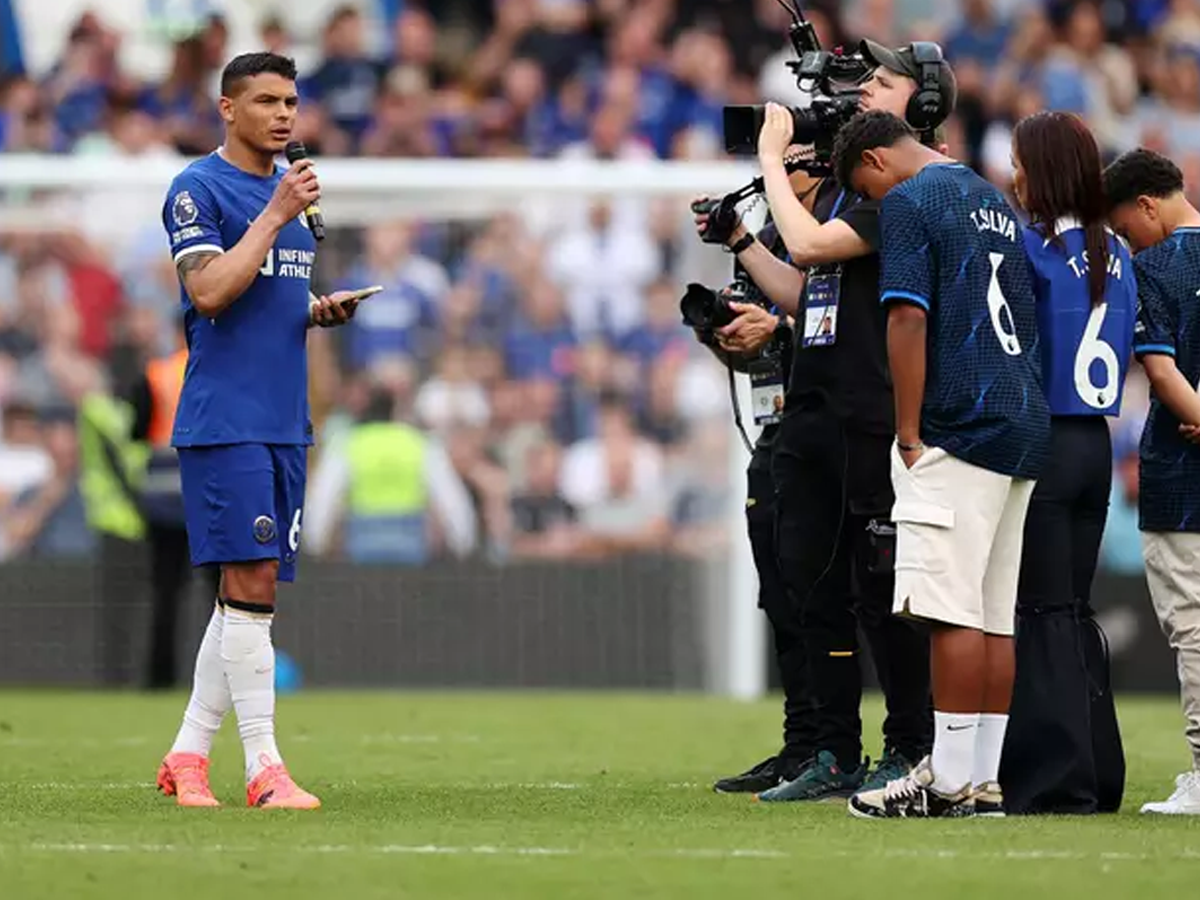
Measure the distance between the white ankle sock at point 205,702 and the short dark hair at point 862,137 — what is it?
2384 millimetres

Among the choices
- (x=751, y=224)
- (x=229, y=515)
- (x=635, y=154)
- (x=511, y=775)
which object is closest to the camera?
(x=229, y=515)

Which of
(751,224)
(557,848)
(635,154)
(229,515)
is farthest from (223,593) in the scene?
(635,154)

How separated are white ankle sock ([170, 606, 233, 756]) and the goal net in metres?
7.39

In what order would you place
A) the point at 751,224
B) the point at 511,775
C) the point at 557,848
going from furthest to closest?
the point at 751,224 → the point at 511,775 → the point at 557,848

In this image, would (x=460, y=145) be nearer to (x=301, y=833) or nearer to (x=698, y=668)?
(x=698, y=668)

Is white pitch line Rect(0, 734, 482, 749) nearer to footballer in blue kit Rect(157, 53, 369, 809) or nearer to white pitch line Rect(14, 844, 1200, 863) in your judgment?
footballer in blue kit Rect(157, 53, 369, 809)

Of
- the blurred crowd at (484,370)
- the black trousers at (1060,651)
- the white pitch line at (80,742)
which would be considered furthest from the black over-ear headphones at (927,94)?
the blurred crowd at (484,370)

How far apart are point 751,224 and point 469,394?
488 cm

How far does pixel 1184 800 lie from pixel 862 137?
2295mm

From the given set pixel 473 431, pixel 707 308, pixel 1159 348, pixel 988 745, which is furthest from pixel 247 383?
pixel 473 431

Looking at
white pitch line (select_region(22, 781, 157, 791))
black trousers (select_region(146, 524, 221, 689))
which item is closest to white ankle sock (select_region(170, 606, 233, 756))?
white pitch line (select_region(22, 781, 157, 791))

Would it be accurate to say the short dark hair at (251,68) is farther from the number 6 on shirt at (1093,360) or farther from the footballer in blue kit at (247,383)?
the number 6 on shirt at (1093,360)

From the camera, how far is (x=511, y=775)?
10203mm

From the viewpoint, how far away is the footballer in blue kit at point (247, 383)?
8.47m
